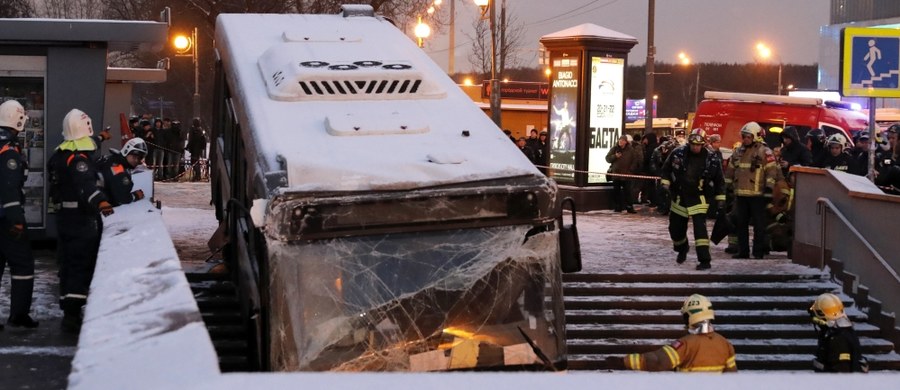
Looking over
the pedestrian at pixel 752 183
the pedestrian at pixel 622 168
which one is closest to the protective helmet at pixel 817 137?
the pedestrian at pixel 752 183

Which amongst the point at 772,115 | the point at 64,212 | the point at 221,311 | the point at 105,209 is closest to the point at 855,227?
the point at 221,311

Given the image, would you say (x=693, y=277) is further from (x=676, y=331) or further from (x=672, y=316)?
(x=676, y=331)

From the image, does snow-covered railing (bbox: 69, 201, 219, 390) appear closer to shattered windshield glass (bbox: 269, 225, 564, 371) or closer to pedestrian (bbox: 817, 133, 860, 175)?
shattered windshield glass (bbox: 269, 225, 564, 371)

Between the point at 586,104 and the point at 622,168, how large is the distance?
55.5 inches

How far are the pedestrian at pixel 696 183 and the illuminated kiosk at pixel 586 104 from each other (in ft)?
28.4

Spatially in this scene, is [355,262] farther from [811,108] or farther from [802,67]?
[802,67]

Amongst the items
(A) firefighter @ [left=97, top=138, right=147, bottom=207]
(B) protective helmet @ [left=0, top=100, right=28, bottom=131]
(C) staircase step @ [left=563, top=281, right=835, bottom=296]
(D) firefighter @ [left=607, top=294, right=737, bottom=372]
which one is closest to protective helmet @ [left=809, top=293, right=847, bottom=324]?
(D) firefighter @ [left=607, top=294, right=737, bottom=372]

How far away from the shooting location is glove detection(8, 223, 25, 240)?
10266 mm

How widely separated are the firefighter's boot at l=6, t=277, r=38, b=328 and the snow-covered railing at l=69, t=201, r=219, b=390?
11.5ft

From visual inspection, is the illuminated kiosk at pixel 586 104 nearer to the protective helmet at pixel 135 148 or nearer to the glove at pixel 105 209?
the protective helmet at pixel 135 148

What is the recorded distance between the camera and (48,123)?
1430 centimetres

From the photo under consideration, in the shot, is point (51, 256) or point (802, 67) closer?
point (51, 256)

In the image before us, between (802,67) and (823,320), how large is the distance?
4872 inches

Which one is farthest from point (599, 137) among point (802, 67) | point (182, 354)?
point (802, 67)
